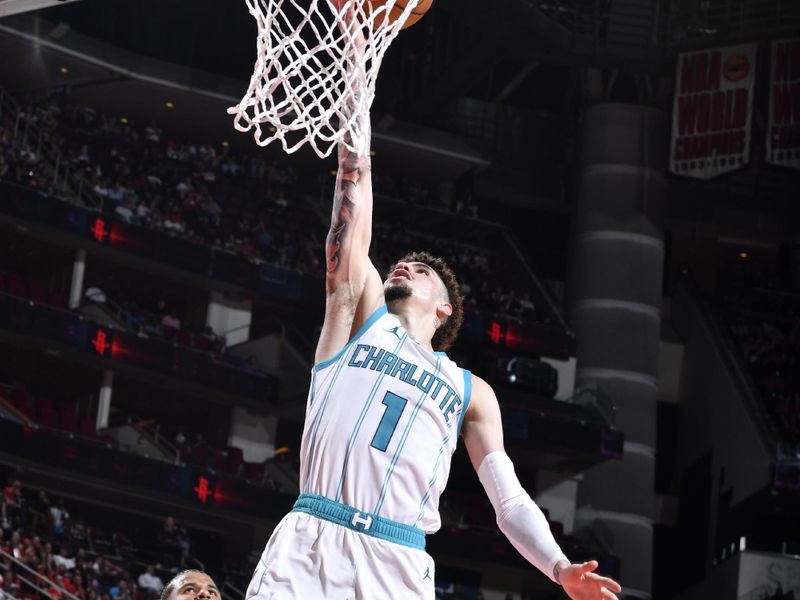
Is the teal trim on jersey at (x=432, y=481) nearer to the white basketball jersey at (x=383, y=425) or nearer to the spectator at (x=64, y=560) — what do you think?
the white basketball jersey at (x=383, y=425)

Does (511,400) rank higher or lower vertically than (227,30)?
lower

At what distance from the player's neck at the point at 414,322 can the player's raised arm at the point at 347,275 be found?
0.36ft

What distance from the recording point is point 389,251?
96.7 ft

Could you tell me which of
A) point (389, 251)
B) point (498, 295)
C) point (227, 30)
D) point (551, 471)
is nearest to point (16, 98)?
point (227, 30)

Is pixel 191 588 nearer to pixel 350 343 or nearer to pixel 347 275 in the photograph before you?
pixel 350 343

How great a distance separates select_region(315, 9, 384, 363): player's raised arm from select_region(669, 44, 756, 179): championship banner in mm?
25290

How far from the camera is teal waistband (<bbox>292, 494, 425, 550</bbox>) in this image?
4387 mm

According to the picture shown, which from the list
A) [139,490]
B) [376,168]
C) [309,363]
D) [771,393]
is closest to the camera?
[139,490]

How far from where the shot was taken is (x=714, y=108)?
95.7ft

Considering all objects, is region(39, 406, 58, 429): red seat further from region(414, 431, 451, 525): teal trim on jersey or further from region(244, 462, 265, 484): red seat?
region(414, 431, 451, 525): teal trim on jersey

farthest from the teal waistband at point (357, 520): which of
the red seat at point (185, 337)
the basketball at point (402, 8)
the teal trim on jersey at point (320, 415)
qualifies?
the red seat at point (185, 337)

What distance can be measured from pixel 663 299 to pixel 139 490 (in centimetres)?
1592

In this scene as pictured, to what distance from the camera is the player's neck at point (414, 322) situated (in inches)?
188

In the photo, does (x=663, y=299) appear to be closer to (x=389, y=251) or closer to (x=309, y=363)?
(x=389, y=251)
